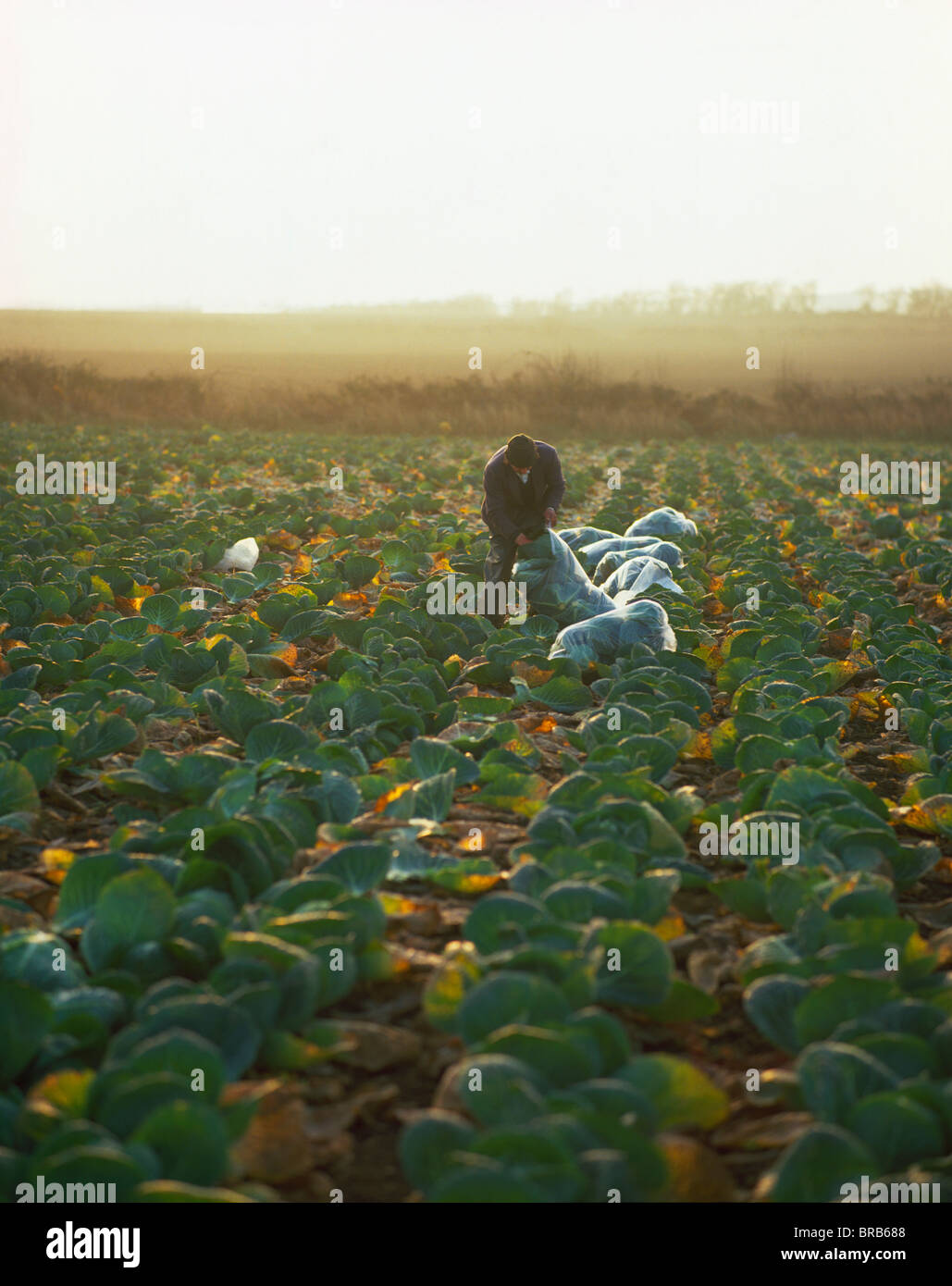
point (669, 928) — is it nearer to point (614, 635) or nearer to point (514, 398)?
point (614, 635)

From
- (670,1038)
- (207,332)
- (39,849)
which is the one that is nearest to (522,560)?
(39,849)

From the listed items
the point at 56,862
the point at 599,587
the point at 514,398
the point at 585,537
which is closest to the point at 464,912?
the point at 56,862

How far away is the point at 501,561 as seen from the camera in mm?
6734

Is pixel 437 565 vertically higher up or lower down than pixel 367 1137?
higher up

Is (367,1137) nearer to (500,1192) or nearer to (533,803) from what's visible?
(500,1192)

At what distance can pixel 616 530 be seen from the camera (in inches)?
396

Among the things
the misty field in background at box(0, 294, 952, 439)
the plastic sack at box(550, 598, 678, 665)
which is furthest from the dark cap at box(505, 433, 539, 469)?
the misty field in background at box(0, 294, 952, 439)

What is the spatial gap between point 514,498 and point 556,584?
23.8 inches

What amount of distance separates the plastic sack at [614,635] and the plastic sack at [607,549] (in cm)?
227

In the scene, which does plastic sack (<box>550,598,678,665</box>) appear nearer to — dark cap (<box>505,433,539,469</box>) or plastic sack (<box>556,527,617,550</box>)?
dark cap (<box>505,433,539,469</box>)

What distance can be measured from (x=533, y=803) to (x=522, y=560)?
3293mm

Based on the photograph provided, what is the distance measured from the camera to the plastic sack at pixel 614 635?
5.71 m

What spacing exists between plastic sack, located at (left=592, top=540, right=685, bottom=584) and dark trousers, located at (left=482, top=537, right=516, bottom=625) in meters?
0.97

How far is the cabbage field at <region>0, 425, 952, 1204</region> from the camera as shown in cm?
197
